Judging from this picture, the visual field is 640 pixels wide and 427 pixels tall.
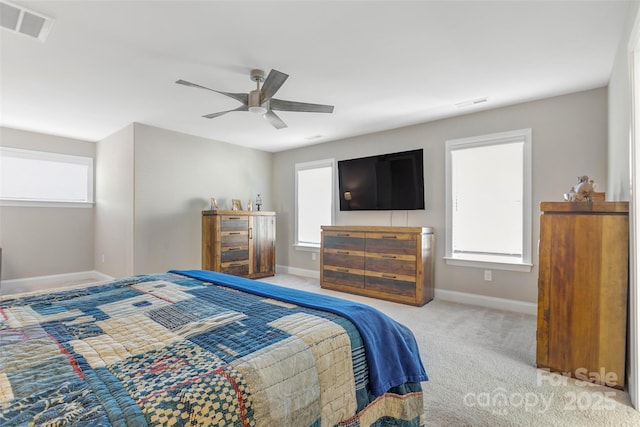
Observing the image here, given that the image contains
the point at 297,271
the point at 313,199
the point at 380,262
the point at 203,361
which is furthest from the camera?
the point at 297,271

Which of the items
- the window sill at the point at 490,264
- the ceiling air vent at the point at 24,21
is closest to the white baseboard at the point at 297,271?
the window sill at the point at 490,264

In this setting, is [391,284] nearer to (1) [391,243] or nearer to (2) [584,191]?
(1) [391,243]

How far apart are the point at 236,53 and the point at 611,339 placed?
339 cm

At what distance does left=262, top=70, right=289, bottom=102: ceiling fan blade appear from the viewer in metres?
2.42

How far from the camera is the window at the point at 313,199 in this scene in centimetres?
571

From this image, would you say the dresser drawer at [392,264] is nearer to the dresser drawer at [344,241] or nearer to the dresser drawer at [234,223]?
the dresser drawer at [344,241]

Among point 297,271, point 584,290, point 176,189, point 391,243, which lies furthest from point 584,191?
point 176,189

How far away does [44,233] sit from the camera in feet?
16.9

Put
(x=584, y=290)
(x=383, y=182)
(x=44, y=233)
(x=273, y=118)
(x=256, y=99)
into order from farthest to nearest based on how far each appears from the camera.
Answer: (x=44, y=233) → (x=383, y=182) → (x=273, y=118) → (x=256, y=99) → (x=584, y=290)

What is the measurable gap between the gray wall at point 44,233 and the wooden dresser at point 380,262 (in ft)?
13.5

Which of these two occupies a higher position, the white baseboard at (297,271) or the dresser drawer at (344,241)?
the dresser drawer at (344,241)

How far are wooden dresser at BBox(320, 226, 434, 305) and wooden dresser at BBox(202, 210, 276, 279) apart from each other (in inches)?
47.7

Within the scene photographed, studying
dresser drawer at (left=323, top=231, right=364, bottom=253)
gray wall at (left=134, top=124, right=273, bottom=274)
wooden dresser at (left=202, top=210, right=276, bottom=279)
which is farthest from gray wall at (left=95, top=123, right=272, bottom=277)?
dresser drawer at (left=323, top=231, right=364, bottom=253)

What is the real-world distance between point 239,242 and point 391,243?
245 centimetres
